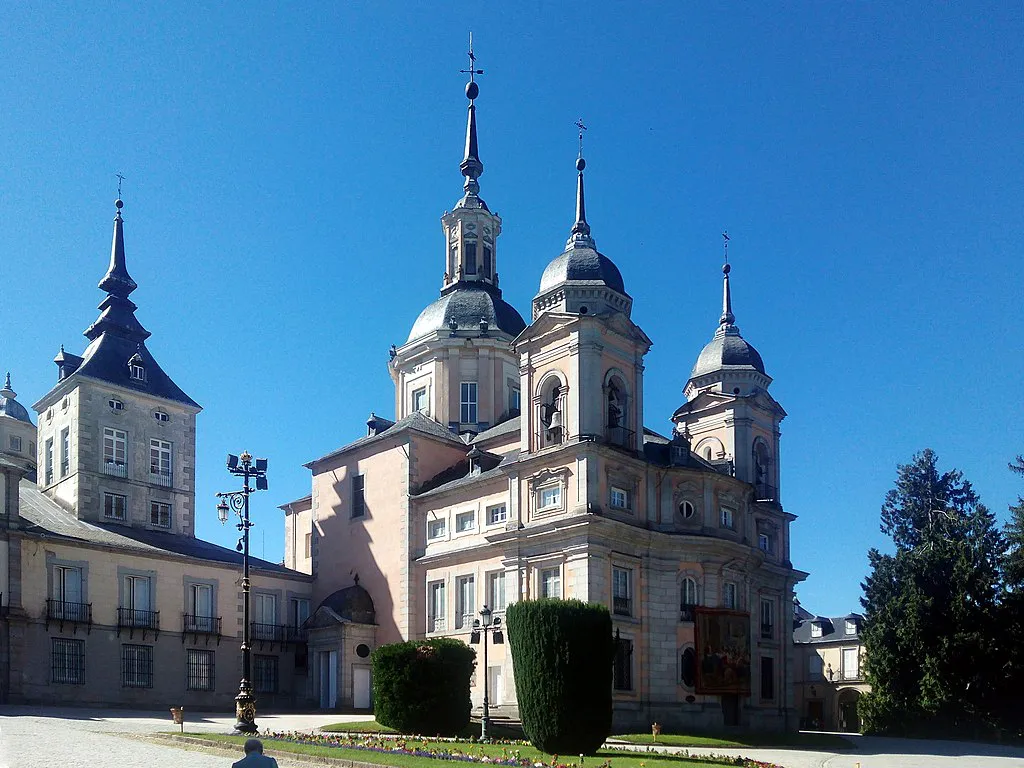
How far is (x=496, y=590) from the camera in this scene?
44344 millimetres

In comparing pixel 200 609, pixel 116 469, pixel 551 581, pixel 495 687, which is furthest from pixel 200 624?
pixel 551 581

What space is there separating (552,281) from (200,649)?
23.1 m

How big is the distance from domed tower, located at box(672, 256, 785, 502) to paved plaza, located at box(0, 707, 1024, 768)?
13802 millimetres

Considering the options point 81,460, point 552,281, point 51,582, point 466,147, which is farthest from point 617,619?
point 466,147

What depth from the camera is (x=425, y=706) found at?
3256cm

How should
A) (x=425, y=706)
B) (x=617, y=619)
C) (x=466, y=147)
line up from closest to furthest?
(x=425, y=706) < (x=617, y=619) < (x=466, y=147)

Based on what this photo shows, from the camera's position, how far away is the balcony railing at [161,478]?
169 feet

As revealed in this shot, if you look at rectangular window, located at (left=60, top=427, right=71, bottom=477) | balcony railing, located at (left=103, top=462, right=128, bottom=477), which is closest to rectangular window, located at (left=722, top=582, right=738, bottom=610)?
balcony railing, located at (left=103, top=462, right=128, bottom=477)

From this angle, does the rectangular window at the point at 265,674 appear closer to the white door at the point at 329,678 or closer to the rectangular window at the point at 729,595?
the white door at the point at 329,678

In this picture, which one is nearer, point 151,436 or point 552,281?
point 552,281

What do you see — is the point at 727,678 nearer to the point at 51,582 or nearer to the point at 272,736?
the point at 272,736

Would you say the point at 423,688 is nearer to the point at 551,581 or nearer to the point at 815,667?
the point at 551,581

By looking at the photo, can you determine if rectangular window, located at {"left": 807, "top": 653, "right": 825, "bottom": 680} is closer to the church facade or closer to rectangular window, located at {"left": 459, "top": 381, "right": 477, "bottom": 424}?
the church facade

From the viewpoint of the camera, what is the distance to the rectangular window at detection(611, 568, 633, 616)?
41.1 meters
